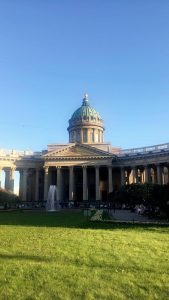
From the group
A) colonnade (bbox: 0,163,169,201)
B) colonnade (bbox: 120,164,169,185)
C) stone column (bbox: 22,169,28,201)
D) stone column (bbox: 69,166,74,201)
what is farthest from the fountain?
colonnade (bbox: 120,164,169,185)

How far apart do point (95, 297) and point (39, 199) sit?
94.5m

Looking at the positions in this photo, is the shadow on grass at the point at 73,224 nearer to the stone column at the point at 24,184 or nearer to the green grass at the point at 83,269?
the green grass at the point at 83,269

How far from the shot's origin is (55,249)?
17.3 metres

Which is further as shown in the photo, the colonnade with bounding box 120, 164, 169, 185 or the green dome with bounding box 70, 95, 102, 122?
the green dome with bounding box 70, 95, 102, 122

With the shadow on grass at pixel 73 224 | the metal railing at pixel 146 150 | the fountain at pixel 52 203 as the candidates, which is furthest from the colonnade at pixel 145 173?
the shadow on grass at pixel 73 224

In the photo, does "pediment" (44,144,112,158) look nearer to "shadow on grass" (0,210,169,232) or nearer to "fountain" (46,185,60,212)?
"fountain" (46,185,60,212)

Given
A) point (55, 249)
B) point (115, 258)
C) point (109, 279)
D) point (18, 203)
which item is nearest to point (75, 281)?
point (109, 279)

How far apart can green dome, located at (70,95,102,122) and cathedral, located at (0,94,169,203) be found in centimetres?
1248

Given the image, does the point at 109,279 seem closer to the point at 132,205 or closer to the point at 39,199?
the point at 132,205

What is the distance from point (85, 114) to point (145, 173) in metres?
29.8

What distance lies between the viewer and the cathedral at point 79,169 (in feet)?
321

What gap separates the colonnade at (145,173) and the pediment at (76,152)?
805cm

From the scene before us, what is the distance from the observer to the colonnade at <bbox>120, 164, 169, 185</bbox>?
91.4m

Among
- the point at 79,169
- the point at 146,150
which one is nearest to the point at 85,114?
the point at 79,169
